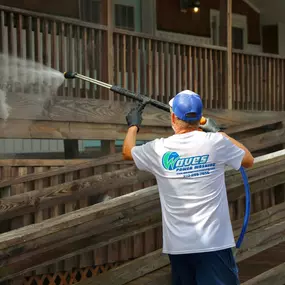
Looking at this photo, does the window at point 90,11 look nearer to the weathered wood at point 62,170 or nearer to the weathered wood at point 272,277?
the weathered wood at point 62,170

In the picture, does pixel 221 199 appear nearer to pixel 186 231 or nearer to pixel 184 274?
pixel 186 231

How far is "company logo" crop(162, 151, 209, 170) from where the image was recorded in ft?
9.34

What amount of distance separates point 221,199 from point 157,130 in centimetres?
476

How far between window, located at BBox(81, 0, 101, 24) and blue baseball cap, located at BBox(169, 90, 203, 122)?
7676mm

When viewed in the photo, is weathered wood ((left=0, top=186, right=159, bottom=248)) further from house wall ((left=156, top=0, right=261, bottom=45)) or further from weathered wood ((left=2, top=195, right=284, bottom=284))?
house wall ((left=156, top=0, right=261, bottom=45))

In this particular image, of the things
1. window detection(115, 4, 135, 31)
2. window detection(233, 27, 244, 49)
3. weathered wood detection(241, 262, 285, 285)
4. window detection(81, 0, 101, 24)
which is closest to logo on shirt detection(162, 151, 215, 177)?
weathered wood detection(241, 262, 285, 285)

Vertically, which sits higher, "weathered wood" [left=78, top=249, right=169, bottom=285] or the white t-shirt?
the white t-shirt

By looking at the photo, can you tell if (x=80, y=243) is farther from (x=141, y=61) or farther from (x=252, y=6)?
(x=252, y=6)

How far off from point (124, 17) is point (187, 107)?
823 cm

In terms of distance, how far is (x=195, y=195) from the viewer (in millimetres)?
2857

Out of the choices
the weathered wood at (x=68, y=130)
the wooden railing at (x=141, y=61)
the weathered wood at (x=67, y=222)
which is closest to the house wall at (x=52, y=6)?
the wooden railing at (x=141, y=61)

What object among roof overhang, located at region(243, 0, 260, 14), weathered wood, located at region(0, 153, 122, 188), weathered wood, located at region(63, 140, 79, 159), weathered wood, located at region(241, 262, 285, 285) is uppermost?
roof overhang, located at region(243, 0, 260, 14)

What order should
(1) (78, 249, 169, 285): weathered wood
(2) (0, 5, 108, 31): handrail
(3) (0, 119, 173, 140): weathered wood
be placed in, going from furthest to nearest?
(2) (0, 5, 108, 31): handrail, (3) (0, 119, 173, 140): weathered wood, (1) (78, 249, 169, 285): weathered wood

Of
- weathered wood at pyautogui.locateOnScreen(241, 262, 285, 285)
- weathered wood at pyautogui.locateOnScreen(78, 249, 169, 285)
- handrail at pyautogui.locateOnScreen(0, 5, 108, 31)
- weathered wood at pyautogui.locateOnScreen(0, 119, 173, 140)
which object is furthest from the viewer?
handrail at pyautogui.locateOnScreen(0, 5, 108, 31)
